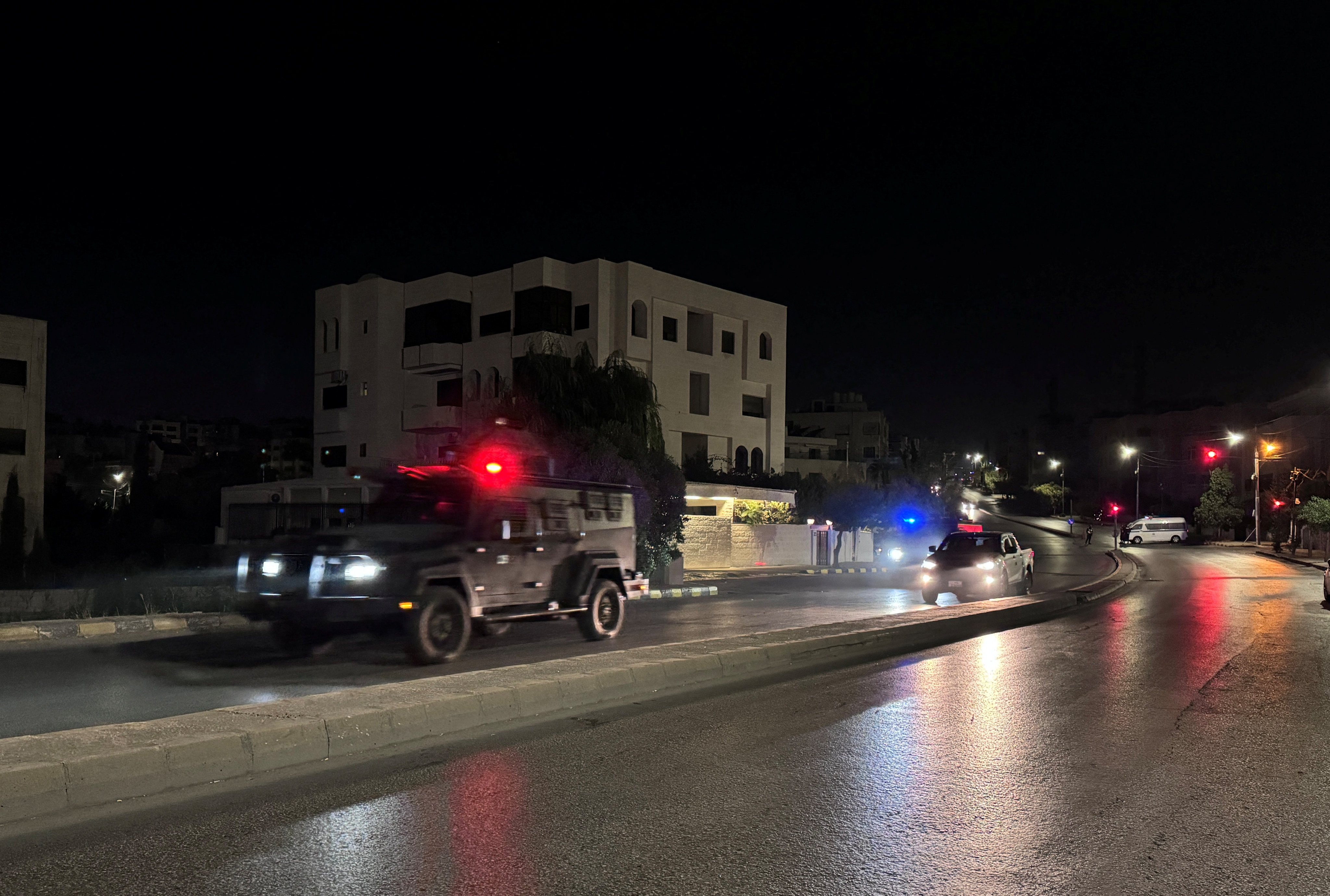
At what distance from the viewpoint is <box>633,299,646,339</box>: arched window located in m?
50.5

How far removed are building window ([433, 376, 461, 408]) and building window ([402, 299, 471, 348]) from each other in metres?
2.18

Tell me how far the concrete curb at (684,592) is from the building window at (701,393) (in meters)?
26.3

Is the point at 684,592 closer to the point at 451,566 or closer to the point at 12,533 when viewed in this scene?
the point at 451,566

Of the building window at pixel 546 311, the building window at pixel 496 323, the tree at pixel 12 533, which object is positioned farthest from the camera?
the building window at pixel 496 323

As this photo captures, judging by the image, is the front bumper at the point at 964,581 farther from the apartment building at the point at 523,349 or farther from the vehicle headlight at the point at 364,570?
the apartment building at the point at 523,349

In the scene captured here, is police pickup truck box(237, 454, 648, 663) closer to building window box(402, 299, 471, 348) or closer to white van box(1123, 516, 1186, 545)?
building window box(402, 299, 471, 348)

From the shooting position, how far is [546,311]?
50.0 metres

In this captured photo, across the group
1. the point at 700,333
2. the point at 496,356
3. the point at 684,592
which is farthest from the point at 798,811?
the point at 700,333

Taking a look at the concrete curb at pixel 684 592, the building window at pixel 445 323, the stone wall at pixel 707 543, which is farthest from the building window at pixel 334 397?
the concrete curb at pixel 684 592

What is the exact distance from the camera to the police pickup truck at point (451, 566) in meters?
12.2

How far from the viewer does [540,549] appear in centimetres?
1406

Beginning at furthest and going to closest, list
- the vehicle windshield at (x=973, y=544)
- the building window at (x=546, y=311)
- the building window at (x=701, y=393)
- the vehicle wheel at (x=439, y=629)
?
the building window at (x=701, y=393), the building window at (x=546, y=311), the vehicle windshield at (x=973, y=544), the vehicle wheel at (x=439, y=629)

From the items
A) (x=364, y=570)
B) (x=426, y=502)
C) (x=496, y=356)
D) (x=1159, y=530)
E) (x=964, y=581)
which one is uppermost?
(x=496, y=356)

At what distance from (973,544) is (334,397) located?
41.8m
